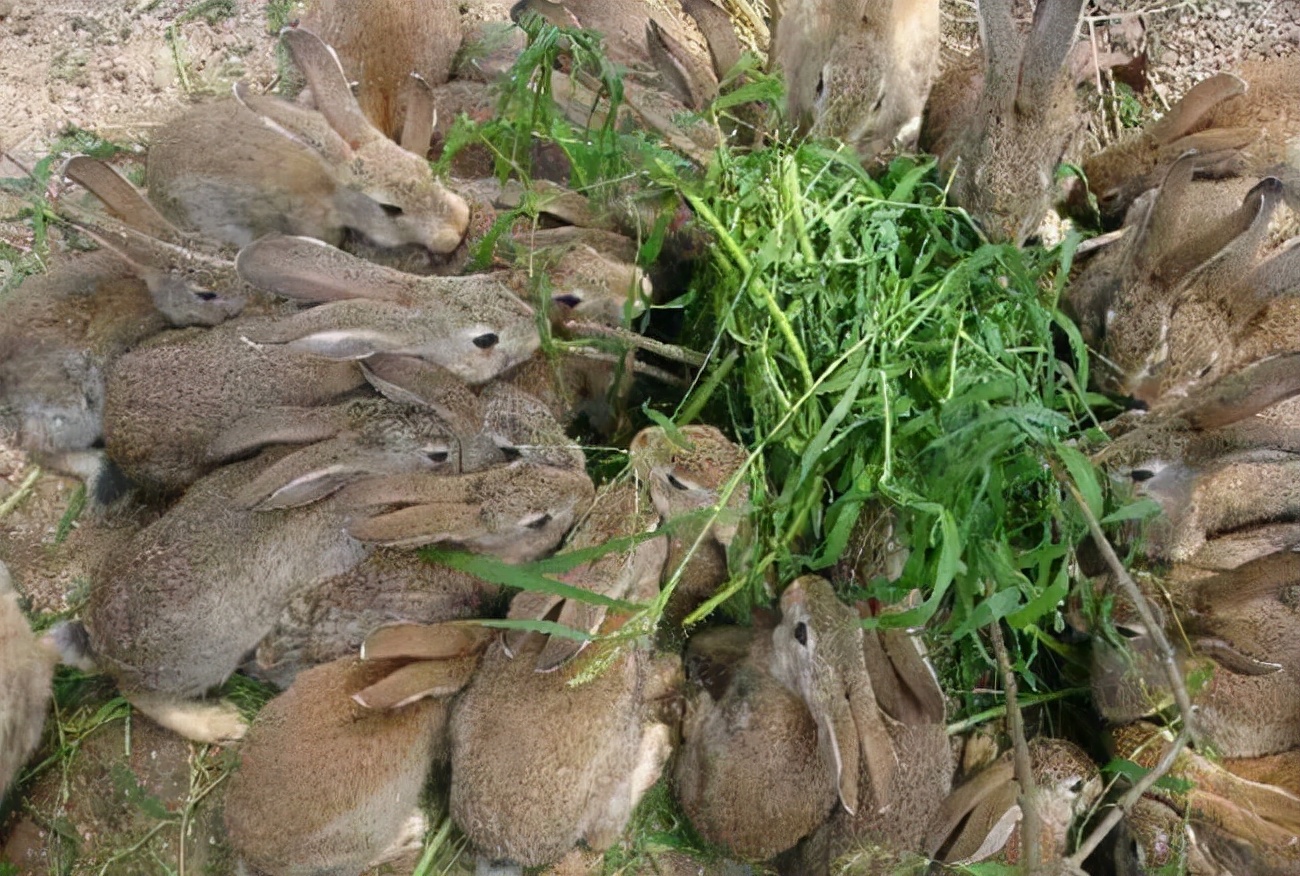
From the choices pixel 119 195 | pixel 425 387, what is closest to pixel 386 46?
pixel 119 195

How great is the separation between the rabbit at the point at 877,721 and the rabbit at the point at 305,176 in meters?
1.72

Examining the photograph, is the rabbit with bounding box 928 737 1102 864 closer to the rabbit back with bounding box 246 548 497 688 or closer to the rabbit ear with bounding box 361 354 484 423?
the rabbit back with bounding box 246 548 497 688

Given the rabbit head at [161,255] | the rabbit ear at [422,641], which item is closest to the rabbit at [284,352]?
the rabbit head at [161,255]

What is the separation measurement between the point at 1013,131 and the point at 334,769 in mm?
2617

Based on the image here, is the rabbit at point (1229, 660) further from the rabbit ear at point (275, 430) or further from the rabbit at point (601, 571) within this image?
the rabbit ear at point (275, 430)

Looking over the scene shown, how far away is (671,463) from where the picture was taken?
274 cm

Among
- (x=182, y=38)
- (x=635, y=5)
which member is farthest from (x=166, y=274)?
(x=635, y=5)

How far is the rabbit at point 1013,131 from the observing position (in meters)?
2.84

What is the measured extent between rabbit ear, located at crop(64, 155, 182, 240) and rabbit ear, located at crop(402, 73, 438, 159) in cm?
81

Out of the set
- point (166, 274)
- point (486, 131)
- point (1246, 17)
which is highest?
point (1246, 17)

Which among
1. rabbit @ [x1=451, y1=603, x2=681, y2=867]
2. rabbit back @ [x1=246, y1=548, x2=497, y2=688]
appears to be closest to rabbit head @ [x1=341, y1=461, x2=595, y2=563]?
rabbit back @ [x1=246, y1=548, x2=497, y2=688]

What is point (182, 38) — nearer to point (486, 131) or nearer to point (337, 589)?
point (486, 131)

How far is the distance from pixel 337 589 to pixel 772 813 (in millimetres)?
1407

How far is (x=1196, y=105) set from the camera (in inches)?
136
